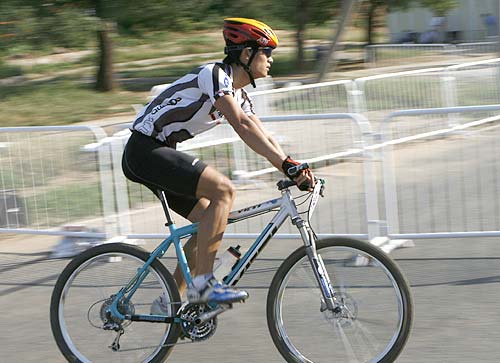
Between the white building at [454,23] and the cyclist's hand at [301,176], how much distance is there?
123ft

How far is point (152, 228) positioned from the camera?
811cm

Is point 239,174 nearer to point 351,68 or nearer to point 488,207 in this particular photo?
point 488,207

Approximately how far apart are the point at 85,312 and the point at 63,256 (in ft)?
9.58

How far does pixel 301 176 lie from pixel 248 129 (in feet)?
1.22

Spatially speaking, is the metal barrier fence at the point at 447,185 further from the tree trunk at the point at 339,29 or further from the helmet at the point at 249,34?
the tree trunk at the point at 339,29

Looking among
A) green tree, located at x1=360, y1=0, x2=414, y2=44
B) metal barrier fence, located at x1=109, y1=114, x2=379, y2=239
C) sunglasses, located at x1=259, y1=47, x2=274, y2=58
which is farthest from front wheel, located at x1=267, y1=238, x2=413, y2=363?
green tree, located at x1=360, y1=0, x2=414, y2=44

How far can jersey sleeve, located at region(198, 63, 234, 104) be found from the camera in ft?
15.2

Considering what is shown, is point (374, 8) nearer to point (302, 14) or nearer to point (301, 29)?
point (301, 29)

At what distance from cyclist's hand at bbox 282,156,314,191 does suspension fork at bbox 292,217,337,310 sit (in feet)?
0.84

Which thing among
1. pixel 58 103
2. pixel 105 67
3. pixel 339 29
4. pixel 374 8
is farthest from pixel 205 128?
pixel 374 8

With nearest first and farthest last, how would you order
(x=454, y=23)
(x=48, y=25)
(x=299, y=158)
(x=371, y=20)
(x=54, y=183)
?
(x=54, y=183) < (x=299, y=158) < (x=48, y=25) < (x=371, y=20) < (x=454, y=23)

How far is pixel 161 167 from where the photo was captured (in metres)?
4.79

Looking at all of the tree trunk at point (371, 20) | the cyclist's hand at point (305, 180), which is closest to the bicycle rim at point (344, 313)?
the cyclist's hand at point (305, 180)

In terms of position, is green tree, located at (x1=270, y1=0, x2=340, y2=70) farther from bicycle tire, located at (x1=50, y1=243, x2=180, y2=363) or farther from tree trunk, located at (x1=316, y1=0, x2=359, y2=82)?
bicycle tire, located at (x1=50, y1=243, x2=180, y2=363)
